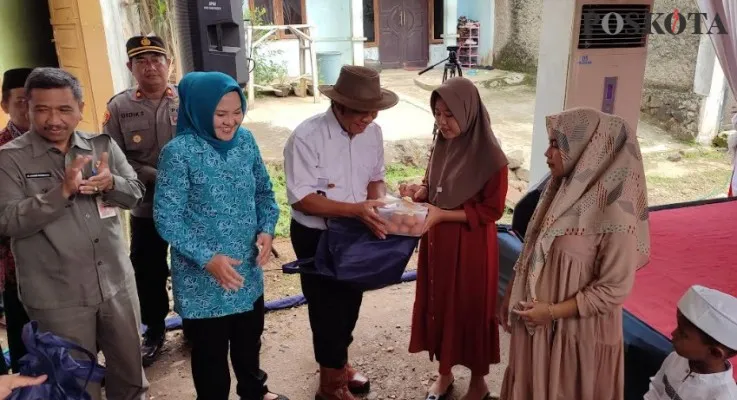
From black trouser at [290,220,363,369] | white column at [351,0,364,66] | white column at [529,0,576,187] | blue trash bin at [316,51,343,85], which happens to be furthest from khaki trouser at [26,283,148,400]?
white column at [351,0,364,66]

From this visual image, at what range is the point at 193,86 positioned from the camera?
1817 millimetres

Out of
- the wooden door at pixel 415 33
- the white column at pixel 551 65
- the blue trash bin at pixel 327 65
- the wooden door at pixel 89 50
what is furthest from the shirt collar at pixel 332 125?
the wooden door at pixel 415 33

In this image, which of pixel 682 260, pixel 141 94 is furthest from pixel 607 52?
pixel 141 94

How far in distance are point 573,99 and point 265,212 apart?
2659mm

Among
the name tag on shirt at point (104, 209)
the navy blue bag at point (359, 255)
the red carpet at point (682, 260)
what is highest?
the name tag on shirt at point (104, 209)

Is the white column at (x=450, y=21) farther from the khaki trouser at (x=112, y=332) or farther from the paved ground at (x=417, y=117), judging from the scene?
the khaki trouser at (x=112, y=332)

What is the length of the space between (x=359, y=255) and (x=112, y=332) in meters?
0.99

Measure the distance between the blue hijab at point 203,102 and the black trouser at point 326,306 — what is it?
0.53 metres

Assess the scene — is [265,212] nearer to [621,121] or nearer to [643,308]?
[621,121]

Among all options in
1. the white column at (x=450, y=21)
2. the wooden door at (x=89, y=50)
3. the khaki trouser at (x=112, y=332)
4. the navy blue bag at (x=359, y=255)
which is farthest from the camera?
the white column at (x=450, y=21)

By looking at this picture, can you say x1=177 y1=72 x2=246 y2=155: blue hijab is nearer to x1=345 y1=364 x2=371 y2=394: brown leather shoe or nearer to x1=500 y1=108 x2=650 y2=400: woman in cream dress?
x1=500 y1=108 x2=650 y2=400: woman in cream dress

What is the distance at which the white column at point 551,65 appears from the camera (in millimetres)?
3791

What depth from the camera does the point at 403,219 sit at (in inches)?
80.8

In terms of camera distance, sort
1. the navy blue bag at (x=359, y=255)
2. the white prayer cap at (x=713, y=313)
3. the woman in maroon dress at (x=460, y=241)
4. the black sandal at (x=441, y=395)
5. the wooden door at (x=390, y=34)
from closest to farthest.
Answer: the white prayer cap at (x=713, y=313), the navy blue bag at (x=359, y=255), the woman in maroon dress at (x=460, y=241), the black sandal at (x=441, y=395), the wooden door at (x=390, y=34)
